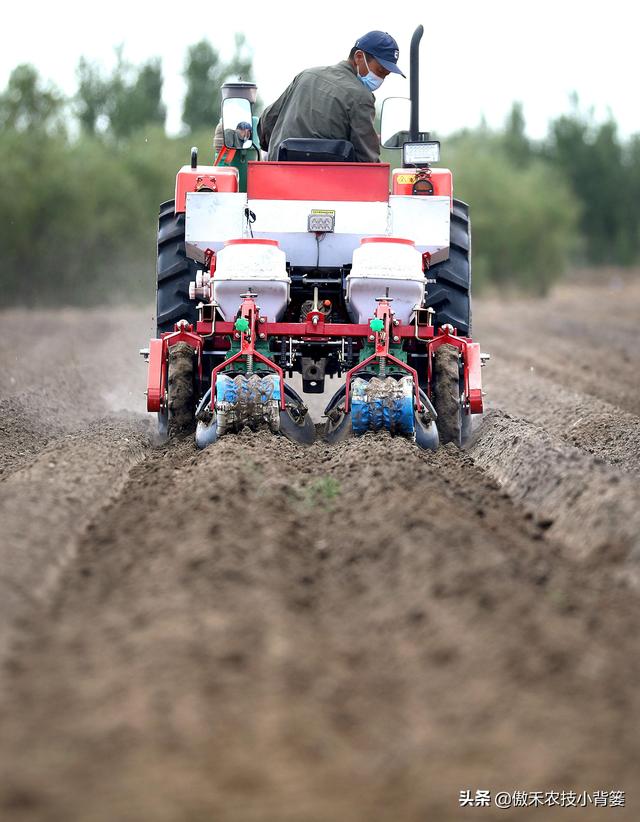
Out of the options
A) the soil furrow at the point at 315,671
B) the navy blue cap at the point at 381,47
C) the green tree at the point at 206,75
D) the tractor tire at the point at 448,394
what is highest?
the green tree at the point at 206,75

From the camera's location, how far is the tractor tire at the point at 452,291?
28.7 feet

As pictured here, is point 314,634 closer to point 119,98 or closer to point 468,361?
point 468,361

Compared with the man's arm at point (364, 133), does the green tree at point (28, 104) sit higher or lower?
higher

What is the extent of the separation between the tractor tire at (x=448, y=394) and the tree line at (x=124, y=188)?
77.4ft

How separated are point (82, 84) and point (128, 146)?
20.7ft


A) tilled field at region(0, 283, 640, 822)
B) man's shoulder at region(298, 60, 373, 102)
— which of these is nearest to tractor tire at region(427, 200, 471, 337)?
man's shoulder at region(298, 60, 373, 102)

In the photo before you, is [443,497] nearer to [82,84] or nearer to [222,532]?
[222,532]

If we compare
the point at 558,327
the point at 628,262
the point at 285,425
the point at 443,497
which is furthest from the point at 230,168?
the point at 628,262

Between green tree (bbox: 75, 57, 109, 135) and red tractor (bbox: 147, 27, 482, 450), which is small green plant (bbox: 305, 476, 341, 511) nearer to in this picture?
red tractor (bbox: 147, 27, 482, 450)

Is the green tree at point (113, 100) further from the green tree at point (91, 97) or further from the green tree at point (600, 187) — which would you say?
the green tree at point (600, 187)

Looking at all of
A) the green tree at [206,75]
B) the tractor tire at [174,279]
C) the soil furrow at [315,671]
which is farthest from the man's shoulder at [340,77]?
the green tree at [206,75]

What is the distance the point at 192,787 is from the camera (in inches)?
121

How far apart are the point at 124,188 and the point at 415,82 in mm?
29536

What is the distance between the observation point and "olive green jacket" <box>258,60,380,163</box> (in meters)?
8.56
